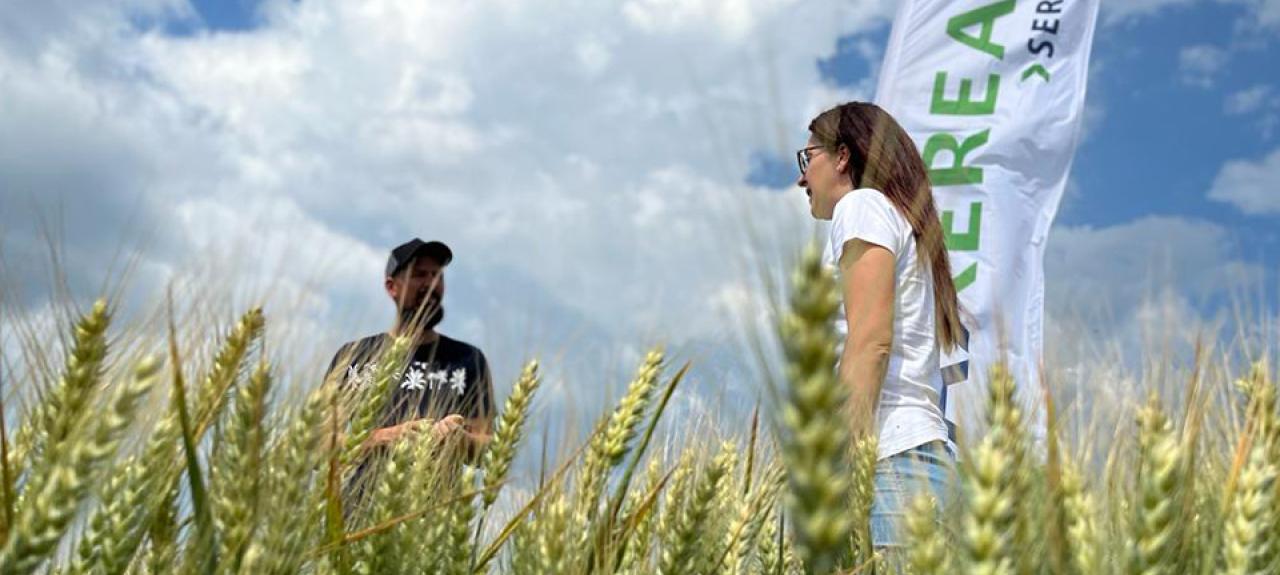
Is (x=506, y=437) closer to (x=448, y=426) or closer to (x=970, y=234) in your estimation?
(x=448, y=426)

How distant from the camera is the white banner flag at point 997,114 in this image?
759 cm

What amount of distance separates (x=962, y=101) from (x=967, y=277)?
1.27 metres

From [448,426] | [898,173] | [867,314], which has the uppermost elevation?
[898,173]

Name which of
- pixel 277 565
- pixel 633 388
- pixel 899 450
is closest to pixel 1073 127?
pixel 899 450

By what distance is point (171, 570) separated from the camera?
44.7 inches

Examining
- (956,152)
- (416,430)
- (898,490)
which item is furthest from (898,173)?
(956,152)

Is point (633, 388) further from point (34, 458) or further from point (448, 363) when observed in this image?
→ point (448, 363)

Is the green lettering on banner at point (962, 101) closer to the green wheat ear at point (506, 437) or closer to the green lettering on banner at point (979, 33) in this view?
the green lettering on banner at point (979, 33)

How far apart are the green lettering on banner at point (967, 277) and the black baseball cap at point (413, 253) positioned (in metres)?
4.19

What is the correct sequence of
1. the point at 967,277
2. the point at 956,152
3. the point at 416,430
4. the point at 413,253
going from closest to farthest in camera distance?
the point at 416,430 → the point at 413,253 → the point at 967,277 → the point at 956,152

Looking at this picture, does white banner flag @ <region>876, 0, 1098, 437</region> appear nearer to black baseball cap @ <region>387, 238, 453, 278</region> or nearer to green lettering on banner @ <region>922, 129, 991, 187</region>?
green lettering on banner @ <region>922, 129, 991, 187</region>

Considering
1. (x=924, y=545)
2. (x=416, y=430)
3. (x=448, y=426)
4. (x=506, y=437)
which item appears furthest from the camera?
(x=448, y=426)

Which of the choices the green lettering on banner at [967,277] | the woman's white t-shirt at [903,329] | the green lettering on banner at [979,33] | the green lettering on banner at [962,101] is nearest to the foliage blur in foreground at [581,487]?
the woman's white t-shirt at [903,329]

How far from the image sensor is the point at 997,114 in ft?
25.5
